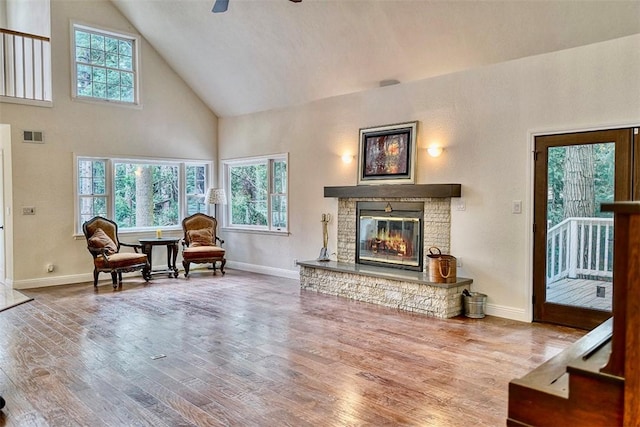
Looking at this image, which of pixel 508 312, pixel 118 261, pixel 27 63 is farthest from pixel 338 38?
pixel 27 63

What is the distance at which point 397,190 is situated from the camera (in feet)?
19.5

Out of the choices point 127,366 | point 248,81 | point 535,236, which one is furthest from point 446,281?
point 248,81

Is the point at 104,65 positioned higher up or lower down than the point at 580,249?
higher up

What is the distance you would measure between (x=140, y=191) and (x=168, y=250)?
1.21 metres

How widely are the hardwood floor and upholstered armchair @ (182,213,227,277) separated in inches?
75.5

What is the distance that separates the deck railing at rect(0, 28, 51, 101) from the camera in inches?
278

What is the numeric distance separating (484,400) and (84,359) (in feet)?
10.1

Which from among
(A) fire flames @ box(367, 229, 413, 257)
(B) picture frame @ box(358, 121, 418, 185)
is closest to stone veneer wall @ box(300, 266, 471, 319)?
(A) fire flames @ box(367, 229, 413, 257)

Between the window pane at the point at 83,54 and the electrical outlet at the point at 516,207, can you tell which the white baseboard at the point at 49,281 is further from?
the electrical outlet at the point at 516,207

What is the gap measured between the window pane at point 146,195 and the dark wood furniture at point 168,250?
2.05ft

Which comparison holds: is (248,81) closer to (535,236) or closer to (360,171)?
(360,171)

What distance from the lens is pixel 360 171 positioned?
654 centimetres

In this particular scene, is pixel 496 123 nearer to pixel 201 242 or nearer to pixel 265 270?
pixel 265 270

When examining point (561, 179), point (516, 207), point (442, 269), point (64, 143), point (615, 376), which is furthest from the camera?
point (64, 143)
